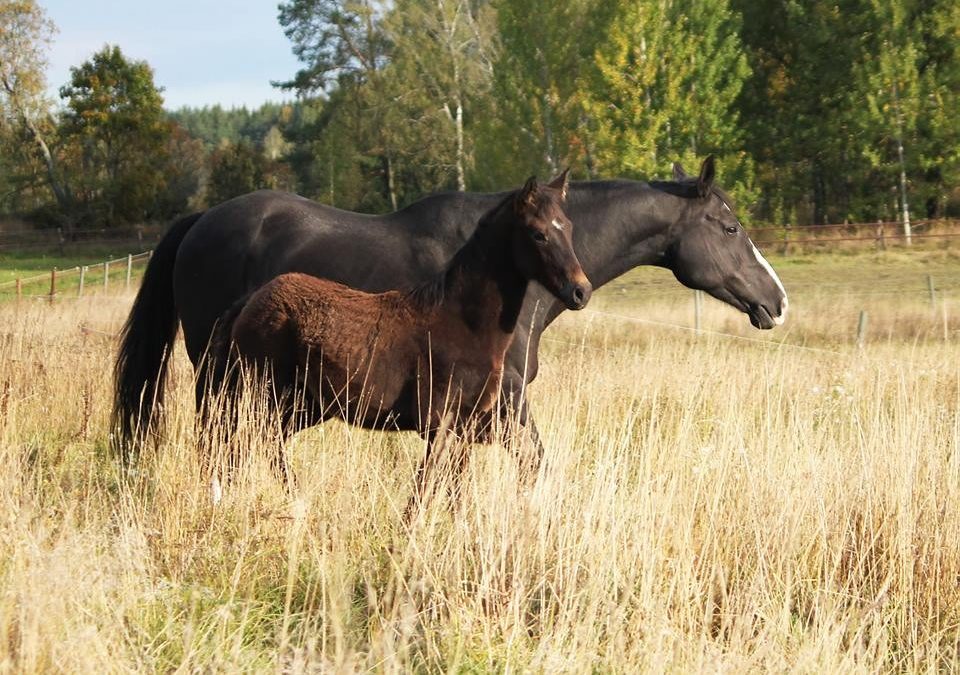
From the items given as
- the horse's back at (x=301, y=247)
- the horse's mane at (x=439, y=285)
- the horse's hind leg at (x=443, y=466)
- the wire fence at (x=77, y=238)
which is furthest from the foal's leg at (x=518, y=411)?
the wire fence at (x=77, y=238)

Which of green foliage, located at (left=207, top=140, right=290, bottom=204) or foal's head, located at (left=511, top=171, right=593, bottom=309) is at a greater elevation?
green foliage, located at (left=207, top=140, right=290, bottom=204)

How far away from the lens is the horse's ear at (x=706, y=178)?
19.8 ft

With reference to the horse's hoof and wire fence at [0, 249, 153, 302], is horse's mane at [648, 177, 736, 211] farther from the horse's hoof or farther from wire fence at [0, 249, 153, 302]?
wire fence at [0, 249, 153, 302]

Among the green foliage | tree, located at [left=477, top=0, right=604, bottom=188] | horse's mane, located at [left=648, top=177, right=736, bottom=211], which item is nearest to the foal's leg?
horse's mane, located at [left=648, top=177, right=736, bottom=211]

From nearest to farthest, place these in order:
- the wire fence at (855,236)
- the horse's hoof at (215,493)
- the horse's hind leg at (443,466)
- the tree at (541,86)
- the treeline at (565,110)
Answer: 1. the horse's hind leg at (443,466)
2. the horse's hoof at (215,493)
3. the wire fence at (855,236)
4. the treeline at (565,110)
5. the tree at (541,86)

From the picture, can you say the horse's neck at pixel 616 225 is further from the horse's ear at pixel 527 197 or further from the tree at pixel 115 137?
→ the tree at pixel 115 137

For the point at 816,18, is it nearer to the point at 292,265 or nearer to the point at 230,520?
the point at 292,265

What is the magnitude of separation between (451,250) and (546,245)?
4.69 ft

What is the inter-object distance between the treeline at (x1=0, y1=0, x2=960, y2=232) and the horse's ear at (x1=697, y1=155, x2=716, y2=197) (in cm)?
2340

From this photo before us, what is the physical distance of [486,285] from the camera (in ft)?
16.3

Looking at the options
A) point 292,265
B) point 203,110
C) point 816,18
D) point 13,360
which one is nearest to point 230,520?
point 292,265

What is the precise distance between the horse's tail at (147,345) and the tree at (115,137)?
1666 inches

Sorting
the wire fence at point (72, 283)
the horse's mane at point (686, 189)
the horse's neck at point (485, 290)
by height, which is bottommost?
the wire fence at point (72, 283)

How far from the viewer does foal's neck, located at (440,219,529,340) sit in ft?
16.2
